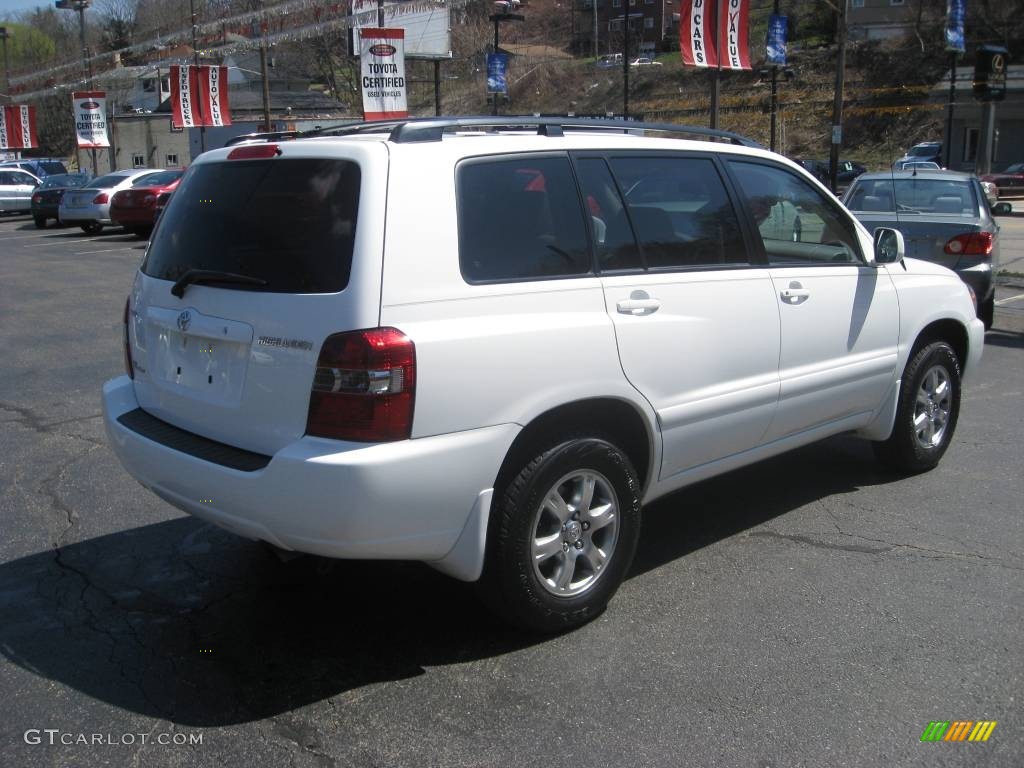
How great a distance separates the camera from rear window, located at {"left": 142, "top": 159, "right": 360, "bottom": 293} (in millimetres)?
3383

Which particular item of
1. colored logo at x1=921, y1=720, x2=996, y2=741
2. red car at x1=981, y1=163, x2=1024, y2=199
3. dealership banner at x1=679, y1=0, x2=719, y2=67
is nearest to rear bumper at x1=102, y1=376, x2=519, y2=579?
colored logo at x1=921, y1=720, x2=996, y2=741

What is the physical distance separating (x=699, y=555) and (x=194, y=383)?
2349 mm

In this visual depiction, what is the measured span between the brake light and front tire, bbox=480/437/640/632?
145 centimetres

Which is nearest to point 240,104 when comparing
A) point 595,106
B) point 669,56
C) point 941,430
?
point 595,106

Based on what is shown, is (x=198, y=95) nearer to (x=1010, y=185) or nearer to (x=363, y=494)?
(x=1010, y=185)

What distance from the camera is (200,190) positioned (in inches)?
156

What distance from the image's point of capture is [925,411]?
19.0 ft

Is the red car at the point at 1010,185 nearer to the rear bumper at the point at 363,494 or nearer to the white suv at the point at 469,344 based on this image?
the white suv at the point at 469,344

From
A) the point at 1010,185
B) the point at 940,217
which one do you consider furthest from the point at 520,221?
the point at 1010,185

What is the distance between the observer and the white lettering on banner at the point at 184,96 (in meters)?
31.4

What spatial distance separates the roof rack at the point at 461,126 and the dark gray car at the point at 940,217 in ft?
19.3

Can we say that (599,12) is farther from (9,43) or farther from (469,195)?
(469,195)

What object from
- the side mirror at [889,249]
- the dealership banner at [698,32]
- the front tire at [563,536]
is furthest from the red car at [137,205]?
the front tire at [563,536]

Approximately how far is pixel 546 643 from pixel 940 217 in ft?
25.7
